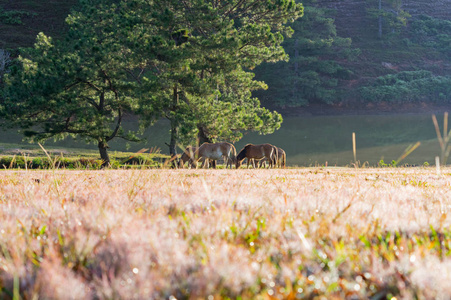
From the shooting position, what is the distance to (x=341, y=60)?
5881cm

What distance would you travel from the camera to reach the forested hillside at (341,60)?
49188 mm

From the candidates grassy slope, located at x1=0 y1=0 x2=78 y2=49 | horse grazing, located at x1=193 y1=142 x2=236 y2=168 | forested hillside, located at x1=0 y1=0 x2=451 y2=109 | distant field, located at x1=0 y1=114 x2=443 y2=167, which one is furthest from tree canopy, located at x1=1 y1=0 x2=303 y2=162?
grassy slope, located at x1=0 y1=0 x2=78 y2=49

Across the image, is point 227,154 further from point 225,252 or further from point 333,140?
point 333,140

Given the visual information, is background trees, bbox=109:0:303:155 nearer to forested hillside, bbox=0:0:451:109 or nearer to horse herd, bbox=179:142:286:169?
horse herd, bbox=179:142:286:169

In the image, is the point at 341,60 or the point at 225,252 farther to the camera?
the point at 341,60

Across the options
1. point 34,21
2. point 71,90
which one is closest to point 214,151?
point 71,90

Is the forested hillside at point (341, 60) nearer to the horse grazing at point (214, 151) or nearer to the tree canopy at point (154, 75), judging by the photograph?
the tree canopy at point (154, 75)

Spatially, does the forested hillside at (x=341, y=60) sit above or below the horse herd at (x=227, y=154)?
above

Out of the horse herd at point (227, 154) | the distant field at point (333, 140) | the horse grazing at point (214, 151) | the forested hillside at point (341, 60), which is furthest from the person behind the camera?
the forested hillside at point (341, 60)

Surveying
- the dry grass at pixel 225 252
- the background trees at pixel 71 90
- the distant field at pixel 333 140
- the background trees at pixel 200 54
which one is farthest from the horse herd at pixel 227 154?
the dry grass at pixel 225 252

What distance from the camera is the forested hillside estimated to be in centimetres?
4919

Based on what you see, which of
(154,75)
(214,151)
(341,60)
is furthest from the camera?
(341,60)

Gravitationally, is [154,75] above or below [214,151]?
above

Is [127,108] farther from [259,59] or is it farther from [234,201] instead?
[234,201]
